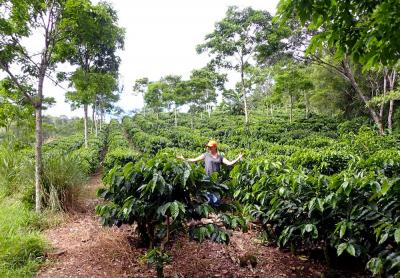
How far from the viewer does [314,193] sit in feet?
12.1

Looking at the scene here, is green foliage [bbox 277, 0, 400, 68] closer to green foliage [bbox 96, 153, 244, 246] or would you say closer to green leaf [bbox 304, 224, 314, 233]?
green foliage [bbox 96, 153, 244, 246]

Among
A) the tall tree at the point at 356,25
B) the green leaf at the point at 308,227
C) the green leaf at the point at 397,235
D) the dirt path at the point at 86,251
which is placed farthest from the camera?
the dirt path at the point at 86,251

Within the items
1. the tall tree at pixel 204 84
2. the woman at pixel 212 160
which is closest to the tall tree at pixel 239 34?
the tall tree at pixel 204 84

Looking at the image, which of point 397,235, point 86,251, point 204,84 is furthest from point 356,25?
point 204,84

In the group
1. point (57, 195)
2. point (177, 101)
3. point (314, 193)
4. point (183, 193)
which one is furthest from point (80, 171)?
point (177, 101)

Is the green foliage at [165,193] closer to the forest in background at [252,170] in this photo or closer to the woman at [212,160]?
the forest in background at [252,170]

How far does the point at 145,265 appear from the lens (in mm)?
4070

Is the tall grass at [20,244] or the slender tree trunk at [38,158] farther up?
the slender tree trunk at [38,158]

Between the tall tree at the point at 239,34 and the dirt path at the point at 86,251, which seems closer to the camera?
the dirt path at the point at 86,251

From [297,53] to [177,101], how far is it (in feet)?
47.3

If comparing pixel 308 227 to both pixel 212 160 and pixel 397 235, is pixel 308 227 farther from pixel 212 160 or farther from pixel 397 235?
pixel 212 160

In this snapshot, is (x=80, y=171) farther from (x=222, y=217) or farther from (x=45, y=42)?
(x=222, y=217)

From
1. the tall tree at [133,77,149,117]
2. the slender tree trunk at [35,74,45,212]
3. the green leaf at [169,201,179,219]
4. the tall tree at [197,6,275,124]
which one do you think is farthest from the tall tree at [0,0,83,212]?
the tall tree at [133,77,149,117]

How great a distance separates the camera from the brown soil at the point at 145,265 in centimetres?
396
